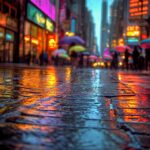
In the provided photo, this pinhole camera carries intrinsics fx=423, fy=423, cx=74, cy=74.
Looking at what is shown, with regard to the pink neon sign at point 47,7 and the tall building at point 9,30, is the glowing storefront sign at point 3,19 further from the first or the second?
the pink neon sign at point 47,7

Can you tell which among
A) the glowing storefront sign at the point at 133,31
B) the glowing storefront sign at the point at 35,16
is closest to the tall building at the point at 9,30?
the glowing storefront sign at the point at 35,16

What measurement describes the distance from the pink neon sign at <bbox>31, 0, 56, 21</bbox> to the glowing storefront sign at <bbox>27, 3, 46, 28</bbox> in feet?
1.73

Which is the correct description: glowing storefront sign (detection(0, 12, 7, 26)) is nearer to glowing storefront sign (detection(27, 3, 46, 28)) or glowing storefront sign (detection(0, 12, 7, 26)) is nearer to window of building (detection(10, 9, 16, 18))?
window of building (detection(10, 9, 16, 18))

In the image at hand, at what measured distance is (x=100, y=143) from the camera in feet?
8.98

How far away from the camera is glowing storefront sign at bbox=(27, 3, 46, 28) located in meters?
41.8

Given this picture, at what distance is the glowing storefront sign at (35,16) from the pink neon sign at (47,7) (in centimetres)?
53

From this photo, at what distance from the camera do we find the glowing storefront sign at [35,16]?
4178cm

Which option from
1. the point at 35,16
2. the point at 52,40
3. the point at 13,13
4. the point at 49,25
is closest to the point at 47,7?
the point at 49,25

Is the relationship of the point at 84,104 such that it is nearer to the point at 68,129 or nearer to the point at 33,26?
the point at 68,129

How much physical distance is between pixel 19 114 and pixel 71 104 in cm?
119

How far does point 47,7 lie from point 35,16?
24.9 feet

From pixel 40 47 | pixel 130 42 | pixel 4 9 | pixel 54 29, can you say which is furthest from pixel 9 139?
pixel 130 42

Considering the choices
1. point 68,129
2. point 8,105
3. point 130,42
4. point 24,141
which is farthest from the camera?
point 130,42

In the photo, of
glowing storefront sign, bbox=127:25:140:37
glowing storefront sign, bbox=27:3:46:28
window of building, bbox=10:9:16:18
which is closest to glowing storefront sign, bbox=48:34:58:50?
glowing storefront sign, bbox=27:3:46:28
